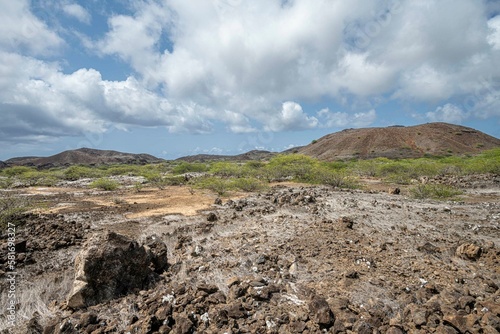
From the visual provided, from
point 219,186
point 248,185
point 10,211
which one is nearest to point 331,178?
point 248,185

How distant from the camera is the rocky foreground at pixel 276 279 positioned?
3779 millimetres

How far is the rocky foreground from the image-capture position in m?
3.78

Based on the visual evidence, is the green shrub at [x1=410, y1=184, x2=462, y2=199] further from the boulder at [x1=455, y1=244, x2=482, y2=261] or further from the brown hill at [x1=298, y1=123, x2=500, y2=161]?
the brown hill at [x1=298, y1=123, x2=500, y2=161]

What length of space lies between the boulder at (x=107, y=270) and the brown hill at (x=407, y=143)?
60.4 meters

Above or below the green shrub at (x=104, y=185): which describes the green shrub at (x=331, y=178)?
above

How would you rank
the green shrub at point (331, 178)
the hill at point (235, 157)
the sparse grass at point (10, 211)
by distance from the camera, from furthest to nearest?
the hill at point (235, 157)
the green shrub at point (331, 178)
the sparse grass at point (10, 211)

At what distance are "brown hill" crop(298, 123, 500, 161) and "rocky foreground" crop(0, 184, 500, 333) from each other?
185 ft

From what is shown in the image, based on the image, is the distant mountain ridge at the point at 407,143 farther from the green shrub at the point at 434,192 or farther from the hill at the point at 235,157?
the green shrub at the point at 434,192

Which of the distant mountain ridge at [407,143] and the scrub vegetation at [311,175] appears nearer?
the scrub vegetation at [311,175]

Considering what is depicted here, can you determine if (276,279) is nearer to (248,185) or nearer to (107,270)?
(107,270)

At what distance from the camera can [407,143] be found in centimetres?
6281

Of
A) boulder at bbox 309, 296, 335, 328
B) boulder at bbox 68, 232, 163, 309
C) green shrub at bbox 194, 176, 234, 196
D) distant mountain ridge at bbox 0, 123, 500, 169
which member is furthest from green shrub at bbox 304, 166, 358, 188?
distant mountain ridge at bbox 0, 123, 500, 169

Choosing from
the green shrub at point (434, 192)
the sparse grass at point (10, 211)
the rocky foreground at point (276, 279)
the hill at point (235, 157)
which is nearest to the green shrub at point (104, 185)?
the sparse grass at point (10, 211)

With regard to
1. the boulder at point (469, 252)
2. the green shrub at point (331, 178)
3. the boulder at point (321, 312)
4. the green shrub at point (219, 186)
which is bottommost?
the boulder at point (321, 312)
